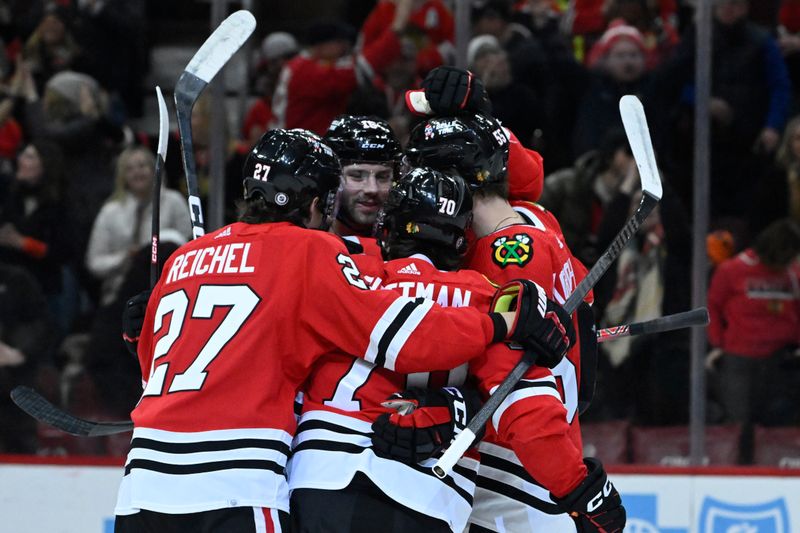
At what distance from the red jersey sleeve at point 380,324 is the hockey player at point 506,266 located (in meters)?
0.30

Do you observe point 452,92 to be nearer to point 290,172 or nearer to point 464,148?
point 464,148

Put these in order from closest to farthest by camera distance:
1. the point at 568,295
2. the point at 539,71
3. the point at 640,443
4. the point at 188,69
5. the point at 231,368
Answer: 1. the point at 231,368
2. the point at 568,295
3. the point at 188,69
4. the point at 640,443
5. the point at 539,71

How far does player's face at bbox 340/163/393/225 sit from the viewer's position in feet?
11.0

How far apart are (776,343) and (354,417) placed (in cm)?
264

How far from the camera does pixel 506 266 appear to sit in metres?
2.98

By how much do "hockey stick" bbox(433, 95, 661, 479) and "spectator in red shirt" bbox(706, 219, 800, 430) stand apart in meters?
1.73

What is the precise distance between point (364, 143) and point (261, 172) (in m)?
0.58

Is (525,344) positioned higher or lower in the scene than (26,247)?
lower

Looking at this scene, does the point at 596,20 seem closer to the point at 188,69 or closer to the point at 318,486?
the point at 188,69

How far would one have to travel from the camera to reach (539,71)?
5.28 m

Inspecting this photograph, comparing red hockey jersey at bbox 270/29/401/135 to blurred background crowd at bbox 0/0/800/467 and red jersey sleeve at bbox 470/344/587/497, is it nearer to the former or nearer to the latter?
blurred background crowd at bbox 0/0/800/467

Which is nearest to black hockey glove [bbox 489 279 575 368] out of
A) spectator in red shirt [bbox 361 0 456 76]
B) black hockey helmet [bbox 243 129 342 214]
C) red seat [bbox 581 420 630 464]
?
black hockey helmet [bbox 243 129 342 214]

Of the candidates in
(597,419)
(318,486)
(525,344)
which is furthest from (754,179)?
(318,486)

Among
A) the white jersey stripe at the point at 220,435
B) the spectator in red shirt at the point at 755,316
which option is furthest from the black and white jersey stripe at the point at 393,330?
the spectator in red shirt at the point at 755,316
